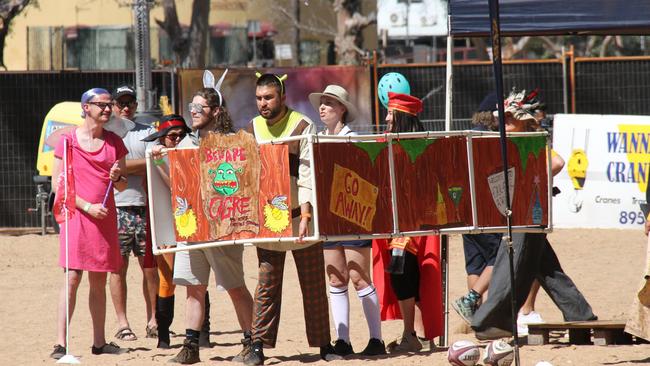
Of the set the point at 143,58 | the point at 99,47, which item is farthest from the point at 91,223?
the point at 99,47

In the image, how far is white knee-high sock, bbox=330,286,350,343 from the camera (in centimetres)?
791

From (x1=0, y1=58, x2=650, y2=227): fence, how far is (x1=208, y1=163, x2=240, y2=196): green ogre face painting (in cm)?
1225

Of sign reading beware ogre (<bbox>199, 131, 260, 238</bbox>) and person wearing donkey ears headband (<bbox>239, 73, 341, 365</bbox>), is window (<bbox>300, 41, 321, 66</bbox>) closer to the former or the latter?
person wearing donkey ears headband (<bbox>239, 73, 341, 365</bbox>)

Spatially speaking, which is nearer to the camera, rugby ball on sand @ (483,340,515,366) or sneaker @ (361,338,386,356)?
rugby ball on sand @ (483,340,515,366)

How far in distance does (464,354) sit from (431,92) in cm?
1306

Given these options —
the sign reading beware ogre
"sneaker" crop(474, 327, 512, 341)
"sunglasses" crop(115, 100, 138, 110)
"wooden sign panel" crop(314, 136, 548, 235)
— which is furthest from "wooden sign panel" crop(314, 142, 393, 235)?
"sunglasses" crop(115, 100, 138, 110)

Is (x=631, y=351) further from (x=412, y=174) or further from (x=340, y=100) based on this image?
(x=340, y=100)

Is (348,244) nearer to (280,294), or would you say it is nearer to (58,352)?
(280,294)

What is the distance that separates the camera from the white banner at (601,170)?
16.9m

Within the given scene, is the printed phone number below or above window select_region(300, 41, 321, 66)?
below

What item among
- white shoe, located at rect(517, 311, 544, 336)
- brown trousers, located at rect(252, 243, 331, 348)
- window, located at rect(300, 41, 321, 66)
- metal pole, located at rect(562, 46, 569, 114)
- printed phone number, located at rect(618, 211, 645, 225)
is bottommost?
white shoe, located at rect(517, 311, 544, 336)

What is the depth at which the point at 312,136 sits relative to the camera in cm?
717

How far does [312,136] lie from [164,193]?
1334mm

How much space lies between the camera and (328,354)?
7.83m
